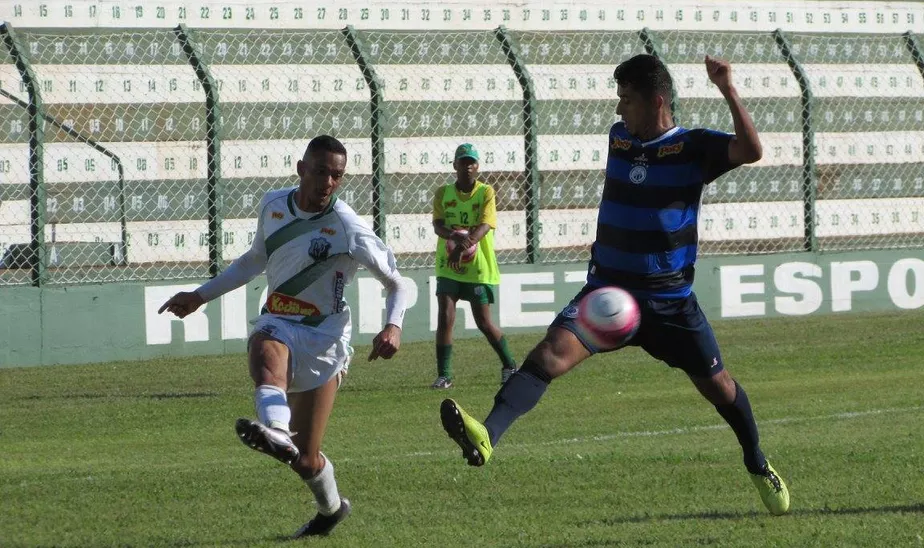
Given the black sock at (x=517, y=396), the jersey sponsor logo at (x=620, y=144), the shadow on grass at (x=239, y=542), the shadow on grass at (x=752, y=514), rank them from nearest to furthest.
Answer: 1. the black sock at (x=517, y=396)
2. the shadow on grass at (x=239, y=542)
3. the jersey sponsor logo at (x=620, y=144)
4. the shadow on grass at (x=752, y=514)

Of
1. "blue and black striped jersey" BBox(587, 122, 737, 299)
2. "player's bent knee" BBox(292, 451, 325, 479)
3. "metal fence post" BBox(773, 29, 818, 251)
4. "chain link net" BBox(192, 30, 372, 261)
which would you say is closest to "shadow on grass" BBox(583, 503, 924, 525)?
"blue and black striped jersey" BBox(587, 122, 737, 299)

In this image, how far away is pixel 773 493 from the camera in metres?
7.38

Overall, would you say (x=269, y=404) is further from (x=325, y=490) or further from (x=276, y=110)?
(x=276, y=110)

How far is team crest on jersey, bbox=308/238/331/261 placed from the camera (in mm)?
7020

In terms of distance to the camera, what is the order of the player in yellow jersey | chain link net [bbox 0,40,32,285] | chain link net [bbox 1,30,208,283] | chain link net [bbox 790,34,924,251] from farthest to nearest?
chain link net [bbox 790,34,924,251] < chain link net [bbox 1,30,208,283] < chain link net [bbox 0,40,32,285] < the player in yellow jersey

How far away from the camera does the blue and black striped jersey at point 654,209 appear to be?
7117mm

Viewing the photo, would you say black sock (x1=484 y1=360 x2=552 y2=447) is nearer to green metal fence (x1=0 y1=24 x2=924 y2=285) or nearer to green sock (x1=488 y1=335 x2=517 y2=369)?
green sock (x1=488 y1=335 x2=517 y2=369)

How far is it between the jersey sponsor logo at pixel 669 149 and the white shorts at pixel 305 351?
5.44ft

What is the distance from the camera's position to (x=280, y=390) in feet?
21.5

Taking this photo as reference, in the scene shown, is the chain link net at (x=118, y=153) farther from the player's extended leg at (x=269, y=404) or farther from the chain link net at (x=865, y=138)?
the player's extended leg at (x=269, y=404)

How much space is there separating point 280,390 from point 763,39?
14.6 m

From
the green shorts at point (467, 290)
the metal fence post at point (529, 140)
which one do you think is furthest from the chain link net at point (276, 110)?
the green shorts at point (467, 290)

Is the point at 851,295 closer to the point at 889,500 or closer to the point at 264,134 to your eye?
the point at 264,134

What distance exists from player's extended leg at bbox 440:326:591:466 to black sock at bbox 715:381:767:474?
34.4 inches
